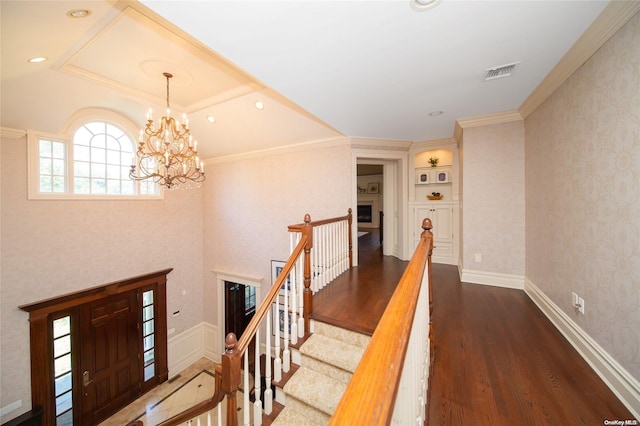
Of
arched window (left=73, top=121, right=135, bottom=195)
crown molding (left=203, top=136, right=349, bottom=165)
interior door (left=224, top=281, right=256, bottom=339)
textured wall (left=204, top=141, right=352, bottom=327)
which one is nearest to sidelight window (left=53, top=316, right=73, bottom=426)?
arched window (left=73, top=121, right=135, bottom=195)

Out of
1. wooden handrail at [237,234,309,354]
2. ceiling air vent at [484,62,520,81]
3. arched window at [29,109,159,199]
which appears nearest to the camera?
wooden handrail at [237,234,309,354]

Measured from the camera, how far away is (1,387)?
336cm

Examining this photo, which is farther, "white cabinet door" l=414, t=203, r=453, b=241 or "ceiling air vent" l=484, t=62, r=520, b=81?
"white cabinet door" l=414, t=203, r=453, b=241

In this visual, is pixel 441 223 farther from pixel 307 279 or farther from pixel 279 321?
pixel 279 321

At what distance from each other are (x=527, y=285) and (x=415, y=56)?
3228 mm

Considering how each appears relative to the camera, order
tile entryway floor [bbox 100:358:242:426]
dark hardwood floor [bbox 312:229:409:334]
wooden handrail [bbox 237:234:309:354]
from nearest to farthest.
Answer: wooden handrail [bbox 237:234:309:354], dark hardwood floor [bbox 312:229:409:334], tile entryway floor [bbox 100:358:242:426]

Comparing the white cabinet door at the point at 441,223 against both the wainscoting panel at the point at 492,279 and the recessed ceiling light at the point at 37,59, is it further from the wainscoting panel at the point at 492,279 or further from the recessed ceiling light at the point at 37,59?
the recessed ceiling light at the point at 37,59

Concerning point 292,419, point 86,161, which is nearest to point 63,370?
point 86,161

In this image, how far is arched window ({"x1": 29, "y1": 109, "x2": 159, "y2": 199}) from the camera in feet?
12.7

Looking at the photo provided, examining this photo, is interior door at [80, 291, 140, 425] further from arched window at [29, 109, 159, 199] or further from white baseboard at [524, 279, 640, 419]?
white baseboard at [524, 279, 640, 419]

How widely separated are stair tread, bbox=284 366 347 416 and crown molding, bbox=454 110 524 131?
374 centimetres

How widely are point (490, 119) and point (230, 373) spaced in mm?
4238

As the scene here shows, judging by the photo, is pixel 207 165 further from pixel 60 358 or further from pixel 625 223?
pixel 625 223

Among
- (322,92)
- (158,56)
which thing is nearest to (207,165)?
(158,56)
